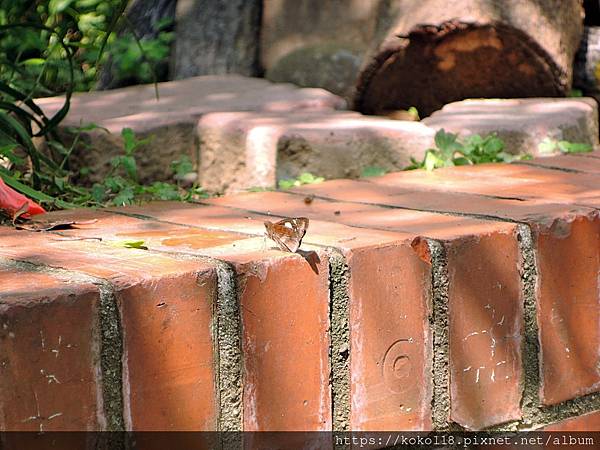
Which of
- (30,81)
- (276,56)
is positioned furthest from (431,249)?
(276,56)

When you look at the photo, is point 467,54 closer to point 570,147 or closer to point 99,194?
point 570,147

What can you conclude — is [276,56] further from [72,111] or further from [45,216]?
[45,216]

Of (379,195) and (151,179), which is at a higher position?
(379,195)

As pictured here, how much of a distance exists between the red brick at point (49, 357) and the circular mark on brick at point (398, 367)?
390 millimetres

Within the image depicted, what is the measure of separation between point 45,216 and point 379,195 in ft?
1.86

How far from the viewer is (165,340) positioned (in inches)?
47.3

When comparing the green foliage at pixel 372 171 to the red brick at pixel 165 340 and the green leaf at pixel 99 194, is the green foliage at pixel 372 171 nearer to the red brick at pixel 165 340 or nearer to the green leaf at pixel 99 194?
the green leaf at pixel 99 194

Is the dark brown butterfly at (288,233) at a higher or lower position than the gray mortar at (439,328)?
higher

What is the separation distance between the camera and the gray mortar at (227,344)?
125 centimetres

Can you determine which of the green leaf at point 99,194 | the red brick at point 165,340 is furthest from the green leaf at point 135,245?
the green leaf at point 99,194

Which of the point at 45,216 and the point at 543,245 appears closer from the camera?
the point at 543,245

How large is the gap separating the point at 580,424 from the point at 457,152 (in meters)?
1.21

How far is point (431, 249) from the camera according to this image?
1.43 m

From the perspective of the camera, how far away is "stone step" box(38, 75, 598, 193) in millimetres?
2971
